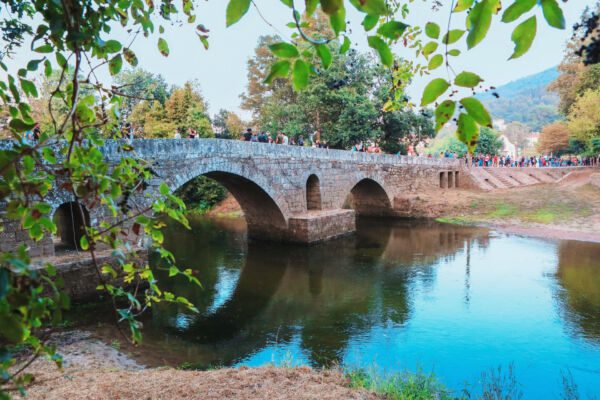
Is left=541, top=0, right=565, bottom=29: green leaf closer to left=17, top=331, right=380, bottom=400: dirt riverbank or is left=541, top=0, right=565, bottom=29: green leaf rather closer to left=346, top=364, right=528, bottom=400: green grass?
left=17, top=331, right=380, bottom=400: dirt riverbank

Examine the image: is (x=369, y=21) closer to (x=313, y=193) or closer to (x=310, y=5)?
(x=310, y=5)

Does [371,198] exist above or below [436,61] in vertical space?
below

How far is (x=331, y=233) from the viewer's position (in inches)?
618

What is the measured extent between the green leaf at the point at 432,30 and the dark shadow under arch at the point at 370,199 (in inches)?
781

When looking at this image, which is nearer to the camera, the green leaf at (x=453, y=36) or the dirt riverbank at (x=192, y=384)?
the green leaf at (x=453, y=36)

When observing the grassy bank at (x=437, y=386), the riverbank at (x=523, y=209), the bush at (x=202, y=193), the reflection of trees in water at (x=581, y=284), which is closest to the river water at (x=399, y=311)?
the reflection of trees in water at (x=581, y=284)

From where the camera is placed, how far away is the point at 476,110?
1243 mm

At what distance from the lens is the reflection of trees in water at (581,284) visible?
25.5 feet

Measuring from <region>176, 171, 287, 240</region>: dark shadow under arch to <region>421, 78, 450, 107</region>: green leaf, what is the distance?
12.1m

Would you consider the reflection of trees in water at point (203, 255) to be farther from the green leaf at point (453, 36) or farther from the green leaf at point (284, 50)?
the green leaf at point (453, 36)

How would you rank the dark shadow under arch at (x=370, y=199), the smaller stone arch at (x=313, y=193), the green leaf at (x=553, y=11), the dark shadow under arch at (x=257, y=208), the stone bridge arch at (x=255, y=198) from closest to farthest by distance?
1. the green leaf at (x=553, y=11)
2. the stone bridge arch at (x=255, y=198)
3. the dark shadow under arch at (x=257, y=208)
4. the smaller stone arch at (x=313, y=193)
5. the dark shadow under arch at (x=370, y=199)

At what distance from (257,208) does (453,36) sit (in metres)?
14.4

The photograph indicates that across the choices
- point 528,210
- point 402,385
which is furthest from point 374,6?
point 528,210

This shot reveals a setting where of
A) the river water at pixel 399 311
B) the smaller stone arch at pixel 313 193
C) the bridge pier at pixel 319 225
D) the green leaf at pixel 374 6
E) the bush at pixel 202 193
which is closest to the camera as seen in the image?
the green leaf at pixel 374 6
